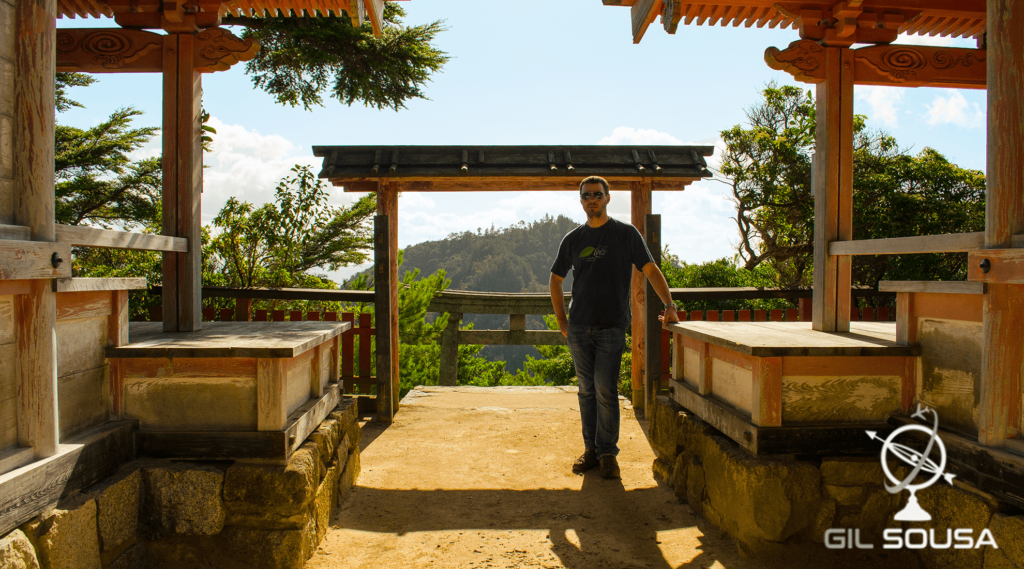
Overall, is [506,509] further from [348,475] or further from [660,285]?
[660,285]

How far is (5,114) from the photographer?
2158 millimetres

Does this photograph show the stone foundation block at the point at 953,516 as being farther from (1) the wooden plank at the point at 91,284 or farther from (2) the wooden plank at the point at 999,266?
(1) the wooden plank at the point at 91,284

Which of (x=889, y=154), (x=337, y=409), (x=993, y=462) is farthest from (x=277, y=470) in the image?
(x=889, y=154)

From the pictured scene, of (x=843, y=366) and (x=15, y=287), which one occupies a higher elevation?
(x=15, y=287)

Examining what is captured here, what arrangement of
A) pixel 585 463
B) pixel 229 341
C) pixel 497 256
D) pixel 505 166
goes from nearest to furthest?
pixel 229 341 < pixel 585 463 < pixel 505 166 < pixel 497 256

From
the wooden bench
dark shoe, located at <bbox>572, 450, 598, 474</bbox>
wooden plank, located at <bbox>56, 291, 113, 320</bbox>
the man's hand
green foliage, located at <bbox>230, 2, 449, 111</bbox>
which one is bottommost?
dark shoe, located at <bbox>572, 450, 598, 474</bbox>

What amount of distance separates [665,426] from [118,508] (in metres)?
2.99

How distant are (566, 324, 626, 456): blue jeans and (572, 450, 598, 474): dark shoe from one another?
3.5 inches

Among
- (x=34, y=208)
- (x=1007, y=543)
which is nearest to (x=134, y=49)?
(x=34, y=208)

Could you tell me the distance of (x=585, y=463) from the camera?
391 cm

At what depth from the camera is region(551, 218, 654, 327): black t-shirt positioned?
3.55 metres

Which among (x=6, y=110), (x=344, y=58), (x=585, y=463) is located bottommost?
(x=585, y=463)

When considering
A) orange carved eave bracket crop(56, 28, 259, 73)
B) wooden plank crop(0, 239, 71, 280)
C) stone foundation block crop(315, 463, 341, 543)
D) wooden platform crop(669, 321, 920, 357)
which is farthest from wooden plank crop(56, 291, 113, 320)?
wooden platform crop(669, 321, 920, 357)

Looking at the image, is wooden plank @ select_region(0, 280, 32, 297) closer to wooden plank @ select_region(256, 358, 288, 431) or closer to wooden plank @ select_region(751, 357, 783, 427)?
wooden plank @ select_region(256, 358, 288, 431)
